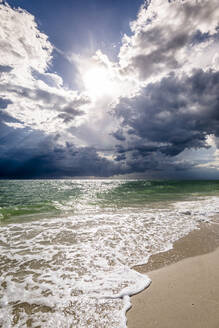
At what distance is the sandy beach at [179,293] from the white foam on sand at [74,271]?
32cm

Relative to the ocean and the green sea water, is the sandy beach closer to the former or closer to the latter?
the ocean

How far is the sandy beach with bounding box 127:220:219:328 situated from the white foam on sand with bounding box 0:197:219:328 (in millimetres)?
316

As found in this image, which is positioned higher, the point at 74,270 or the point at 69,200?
the point at 74,270

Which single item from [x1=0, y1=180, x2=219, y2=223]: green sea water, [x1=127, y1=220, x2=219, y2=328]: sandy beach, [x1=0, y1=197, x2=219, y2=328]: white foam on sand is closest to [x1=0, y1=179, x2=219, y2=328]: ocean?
[x1=0, y1=197, x2=219, y2=328]: white foam on sand

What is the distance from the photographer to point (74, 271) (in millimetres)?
4758

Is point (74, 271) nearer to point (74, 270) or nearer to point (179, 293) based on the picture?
Result: point (74, 270)

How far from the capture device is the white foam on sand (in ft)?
10.4

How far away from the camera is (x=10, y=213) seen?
13.4 metres

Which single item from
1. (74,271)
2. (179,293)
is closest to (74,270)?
(74,271)

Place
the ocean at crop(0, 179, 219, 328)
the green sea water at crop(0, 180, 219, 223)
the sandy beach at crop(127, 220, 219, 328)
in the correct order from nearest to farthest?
the sandy beach at crop(127, 220, 219, 328) → the ocean at crop(0, 179, 219, 328) → the green sea water at crop(0, 180, 219, 223)

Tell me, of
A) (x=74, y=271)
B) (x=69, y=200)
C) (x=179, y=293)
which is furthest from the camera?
(x=69, y=200)

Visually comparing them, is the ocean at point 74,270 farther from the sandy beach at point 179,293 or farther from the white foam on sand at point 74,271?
the sandy beach at point 179,293

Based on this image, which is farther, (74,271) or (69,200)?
(69,200)

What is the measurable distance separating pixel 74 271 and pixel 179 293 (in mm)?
2980
